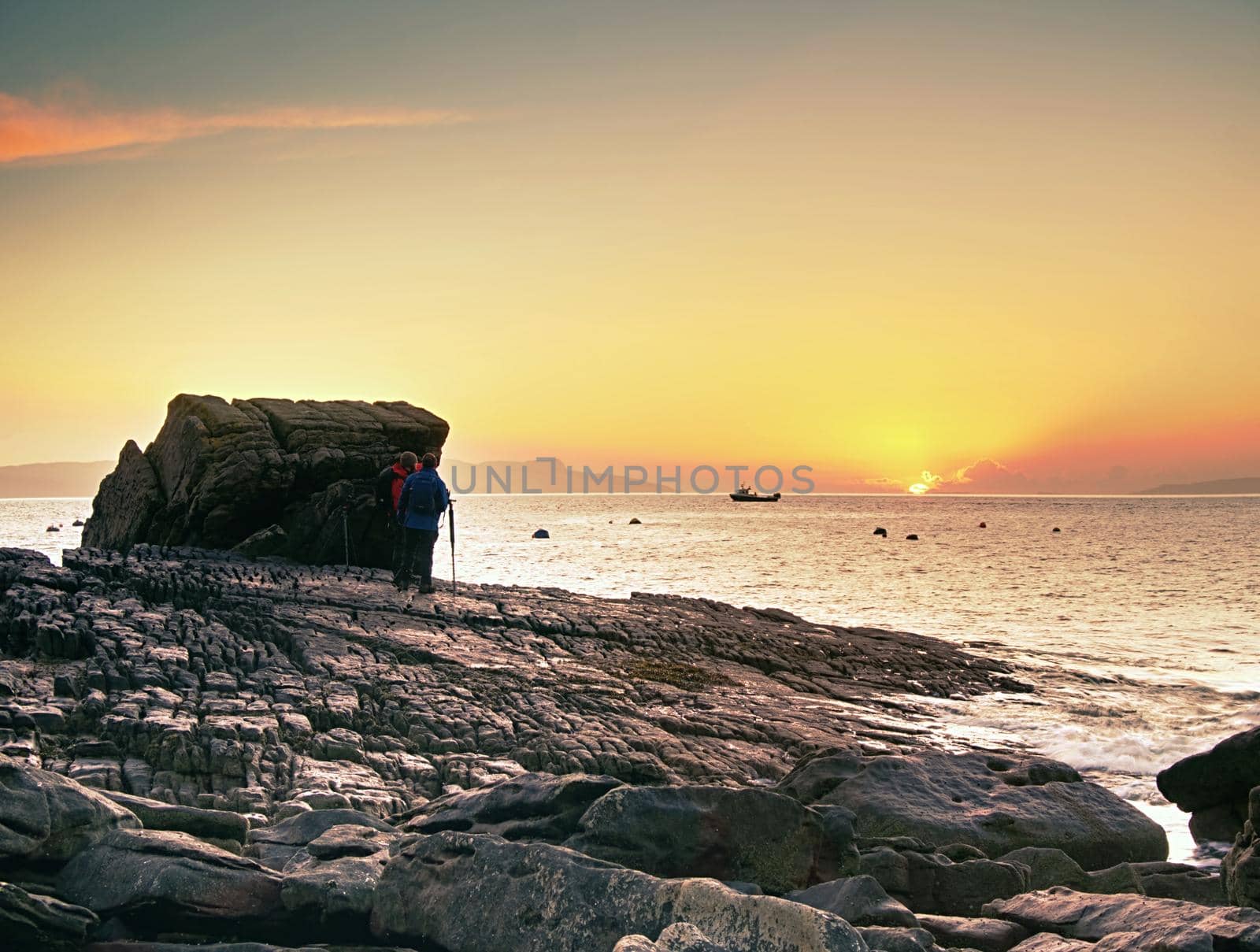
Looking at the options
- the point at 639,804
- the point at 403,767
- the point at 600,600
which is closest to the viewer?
the point at 639,804

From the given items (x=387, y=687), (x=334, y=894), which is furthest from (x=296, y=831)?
(x=387, y=687)

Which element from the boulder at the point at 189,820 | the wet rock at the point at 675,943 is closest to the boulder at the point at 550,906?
the wet rock at the point at 675,943

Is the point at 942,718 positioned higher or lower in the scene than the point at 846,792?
lower

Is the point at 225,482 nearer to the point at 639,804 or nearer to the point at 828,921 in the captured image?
the point at 639,804

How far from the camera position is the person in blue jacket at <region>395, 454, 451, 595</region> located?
2345cm

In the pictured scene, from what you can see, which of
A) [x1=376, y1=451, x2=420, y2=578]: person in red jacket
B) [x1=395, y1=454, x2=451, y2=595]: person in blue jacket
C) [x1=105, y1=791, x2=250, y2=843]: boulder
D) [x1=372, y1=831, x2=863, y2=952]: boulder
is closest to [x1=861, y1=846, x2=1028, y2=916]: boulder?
[x1=372, y1=831, x2=863, y2=952]: boulder

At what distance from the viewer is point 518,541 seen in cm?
9588

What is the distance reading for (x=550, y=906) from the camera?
626 cm

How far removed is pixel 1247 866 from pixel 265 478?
88.6 ft

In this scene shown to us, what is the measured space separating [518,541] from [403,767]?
84.1m

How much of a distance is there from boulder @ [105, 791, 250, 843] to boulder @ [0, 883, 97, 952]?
1.43 meters

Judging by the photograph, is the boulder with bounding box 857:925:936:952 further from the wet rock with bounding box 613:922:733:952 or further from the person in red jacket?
the person in red jacket

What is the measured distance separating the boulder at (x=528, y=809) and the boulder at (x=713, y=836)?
221mm

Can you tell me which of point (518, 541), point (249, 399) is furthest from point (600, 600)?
point (518, 541)
